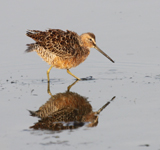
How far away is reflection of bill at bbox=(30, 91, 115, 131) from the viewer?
6723 millimetres

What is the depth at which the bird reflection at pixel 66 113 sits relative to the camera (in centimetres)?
672

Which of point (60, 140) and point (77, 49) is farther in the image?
point (77, 49)

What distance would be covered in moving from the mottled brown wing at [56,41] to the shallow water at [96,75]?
1.99ft

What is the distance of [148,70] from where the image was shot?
31.5 feet

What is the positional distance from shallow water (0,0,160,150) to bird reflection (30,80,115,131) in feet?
0.42

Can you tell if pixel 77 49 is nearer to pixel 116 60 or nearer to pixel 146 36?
pixel 116 60

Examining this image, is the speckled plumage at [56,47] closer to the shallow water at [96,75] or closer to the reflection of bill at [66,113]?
the shallow water at [96,75]

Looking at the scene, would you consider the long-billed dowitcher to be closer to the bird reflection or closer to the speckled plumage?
the speckled plumage

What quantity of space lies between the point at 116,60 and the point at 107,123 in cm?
371

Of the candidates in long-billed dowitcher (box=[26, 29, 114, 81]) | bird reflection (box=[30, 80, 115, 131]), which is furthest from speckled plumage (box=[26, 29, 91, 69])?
bird reflection (box=[30, 80, 115, 131])

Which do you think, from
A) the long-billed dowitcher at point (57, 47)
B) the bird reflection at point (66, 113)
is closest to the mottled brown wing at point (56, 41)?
the long-billed dowitcher at point (57, 47)

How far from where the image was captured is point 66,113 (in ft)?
24.0

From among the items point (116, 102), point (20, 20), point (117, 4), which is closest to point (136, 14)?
point (117, 4)

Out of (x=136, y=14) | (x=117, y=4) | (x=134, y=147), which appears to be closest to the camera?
(x=134, y=147)
